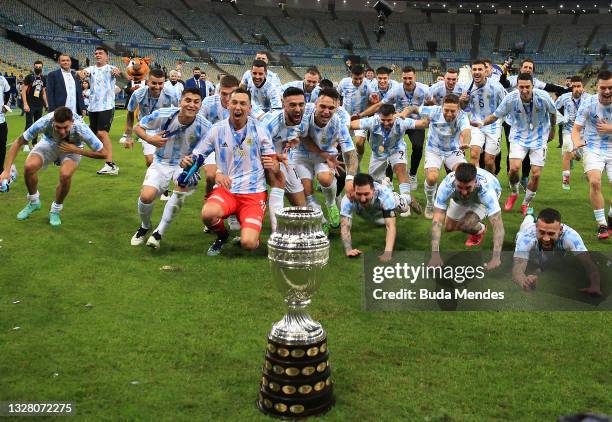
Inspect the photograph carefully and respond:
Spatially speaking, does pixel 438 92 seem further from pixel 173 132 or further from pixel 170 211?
pixel 170 211

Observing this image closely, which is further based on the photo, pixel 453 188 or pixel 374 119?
pixel 374 119

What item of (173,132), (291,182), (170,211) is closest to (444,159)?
(291,182)

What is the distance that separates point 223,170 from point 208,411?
144 inches

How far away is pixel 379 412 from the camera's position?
3.94 m

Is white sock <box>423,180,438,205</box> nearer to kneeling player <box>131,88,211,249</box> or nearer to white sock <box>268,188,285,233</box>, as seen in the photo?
white sock <box>268,188,285,233</box>

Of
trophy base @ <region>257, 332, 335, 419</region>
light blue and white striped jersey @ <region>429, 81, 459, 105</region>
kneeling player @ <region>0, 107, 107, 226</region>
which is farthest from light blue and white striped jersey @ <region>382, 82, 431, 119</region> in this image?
trophy base @ <region>257, 332, 335, 419</region>

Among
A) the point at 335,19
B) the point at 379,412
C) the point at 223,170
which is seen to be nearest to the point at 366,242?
the point at 223,170

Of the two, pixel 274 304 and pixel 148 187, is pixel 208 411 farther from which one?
pixel 148 187

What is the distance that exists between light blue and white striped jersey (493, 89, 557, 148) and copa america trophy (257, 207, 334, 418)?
6805 millimetres

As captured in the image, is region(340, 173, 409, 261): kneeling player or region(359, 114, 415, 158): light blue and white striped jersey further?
region(359, 114, 415, 158): light blue and white striped jersey

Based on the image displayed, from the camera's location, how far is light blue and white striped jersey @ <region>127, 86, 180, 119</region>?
10555 mm

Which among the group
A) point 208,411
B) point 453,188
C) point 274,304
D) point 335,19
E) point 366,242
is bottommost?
point 208,411

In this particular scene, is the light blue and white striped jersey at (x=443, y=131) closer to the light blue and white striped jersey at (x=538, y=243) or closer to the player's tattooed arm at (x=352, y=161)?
the player's tattooed arm at (x=352, y=161)

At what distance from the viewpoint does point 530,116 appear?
32.0 ft
